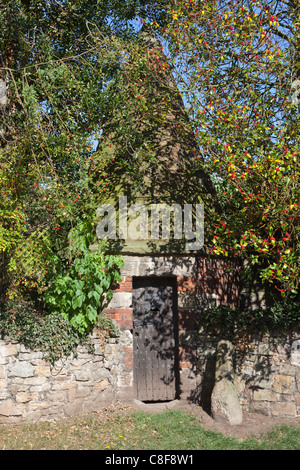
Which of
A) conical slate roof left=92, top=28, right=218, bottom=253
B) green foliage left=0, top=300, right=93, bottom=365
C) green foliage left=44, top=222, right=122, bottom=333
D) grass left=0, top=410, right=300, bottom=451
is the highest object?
conical slate roof left=92, top=28, right=218, bottom=253

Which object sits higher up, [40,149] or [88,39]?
[88,39]

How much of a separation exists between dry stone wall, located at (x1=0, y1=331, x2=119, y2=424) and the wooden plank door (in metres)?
0.65

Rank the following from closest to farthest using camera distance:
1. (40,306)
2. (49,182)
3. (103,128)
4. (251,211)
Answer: (251,211) < (49,182) < (40,306) < (103,128)

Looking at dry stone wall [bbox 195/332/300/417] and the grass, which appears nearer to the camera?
the grass

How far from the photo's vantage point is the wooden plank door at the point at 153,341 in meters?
7.63

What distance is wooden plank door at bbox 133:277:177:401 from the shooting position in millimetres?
7629

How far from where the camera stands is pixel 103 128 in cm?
889

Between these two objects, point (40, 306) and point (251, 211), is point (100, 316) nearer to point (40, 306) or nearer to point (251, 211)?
point (40, 306)

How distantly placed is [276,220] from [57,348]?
4.11 m

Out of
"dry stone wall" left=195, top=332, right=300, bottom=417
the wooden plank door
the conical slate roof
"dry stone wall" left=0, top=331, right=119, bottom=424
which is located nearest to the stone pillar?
"dry stone wall" left=195, top=332, right=300, bottom=417

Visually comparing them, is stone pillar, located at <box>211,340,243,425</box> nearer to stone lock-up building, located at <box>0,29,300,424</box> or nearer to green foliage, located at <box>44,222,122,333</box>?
stone lock-up building, located at <box>0,29,300,424</box>

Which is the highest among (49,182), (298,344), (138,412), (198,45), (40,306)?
(198,45)

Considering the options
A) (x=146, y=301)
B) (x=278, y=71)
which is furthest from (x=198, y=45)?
(x=146, y=301)

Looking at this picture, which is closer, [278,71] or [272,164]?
[272,164]
